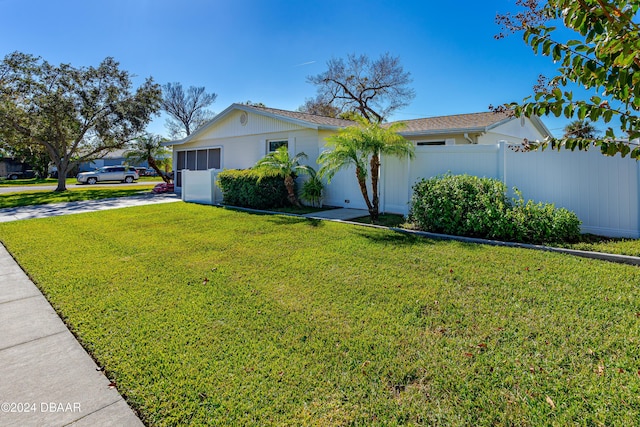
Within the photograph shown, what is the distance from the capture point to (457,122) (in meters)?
13.7

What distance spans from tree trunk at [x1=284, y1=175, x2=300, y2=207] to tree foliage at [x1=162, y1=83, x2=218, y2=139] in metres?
34.7

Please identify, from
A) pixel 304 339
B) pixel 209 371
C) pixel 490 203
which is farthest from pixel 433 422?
pixel 490 203

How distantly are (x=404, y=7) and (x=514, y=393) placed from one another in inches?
527

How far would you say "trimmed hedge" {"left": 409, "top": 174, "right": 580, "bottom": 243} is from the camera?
6070mm

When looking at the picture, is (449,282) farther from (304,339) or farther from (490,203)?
(490,203)

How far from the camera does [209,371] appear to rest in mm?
2574

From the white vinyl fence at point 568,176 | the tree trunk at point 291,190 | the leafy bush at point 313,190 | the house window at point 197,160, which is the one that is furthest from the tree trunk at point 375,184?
the house window at point 197,160

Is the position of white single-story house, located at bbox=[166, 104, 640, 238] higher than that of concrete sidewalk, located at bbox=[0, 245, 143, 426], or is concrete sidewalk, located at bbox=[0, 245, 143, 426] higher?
white single-story house, located at bbox=[166, 104, 640, 238]

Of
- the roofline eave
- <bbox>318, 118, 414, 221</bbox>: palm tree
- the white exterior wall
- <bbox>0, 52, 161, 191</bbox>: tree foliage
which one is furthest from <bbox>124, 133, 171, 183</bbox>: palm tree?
the white exterior wall

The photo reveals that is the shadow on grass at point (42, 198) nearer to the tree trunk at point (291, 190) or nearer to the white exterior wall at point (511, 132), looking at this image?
the tree trunk at point (291, 190)

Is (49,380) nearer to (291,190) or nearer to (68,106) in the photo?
(291,190)

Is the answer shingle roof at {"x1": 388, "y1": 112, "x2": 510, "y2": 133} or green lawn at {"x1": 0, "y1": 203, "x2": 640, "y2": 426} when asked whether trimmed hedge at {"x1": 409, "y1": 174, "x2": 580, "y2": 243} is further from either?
shingle roof at {"x1": 388, "y1": 112, "x2": 510, "y2": 133}

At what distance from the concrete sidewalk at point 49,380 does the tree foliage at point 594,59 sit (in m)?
3.04

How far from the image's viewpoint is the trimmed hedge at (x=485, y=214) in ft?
19.9
